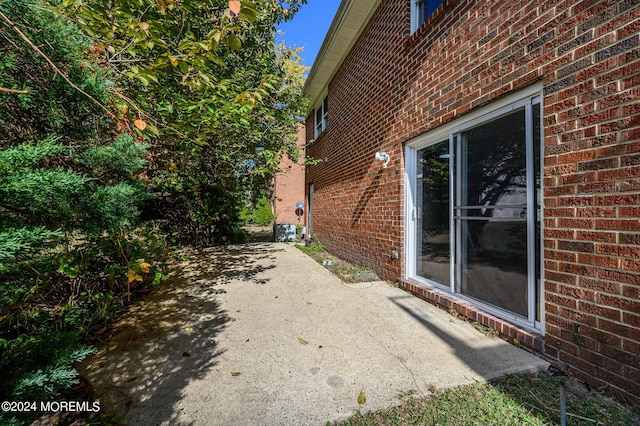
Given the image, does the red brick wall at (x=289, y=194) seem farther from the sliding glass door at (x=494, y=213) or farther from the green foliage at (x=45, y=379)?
the green foliage at (x=45, y=379)

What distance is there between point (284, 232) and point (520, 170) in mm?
9339

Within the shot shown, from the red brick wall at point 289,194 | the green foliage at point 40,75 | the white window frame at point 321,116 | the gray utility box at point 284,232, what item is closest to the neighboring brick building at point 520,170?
the green foliage at point 40,75

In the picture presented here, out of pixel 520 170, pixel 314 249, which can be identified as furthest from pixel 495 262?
pixel 314 249

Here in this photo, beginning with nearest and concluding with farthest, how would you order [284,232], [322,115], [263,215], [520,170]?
[520,170]
[322,115]
[284,232]
[263,215]

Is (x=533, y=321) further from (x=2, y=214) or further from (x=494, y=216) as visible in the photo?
(x=2, y=214)

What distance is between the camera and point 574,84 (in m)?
2.05

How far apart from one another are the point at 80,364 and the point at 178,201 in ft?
20.7

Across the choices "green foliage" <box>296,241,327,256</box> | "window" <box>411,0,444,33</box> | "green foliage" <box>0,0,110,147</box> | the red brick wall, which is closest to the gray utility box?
"green foliage" <box>296,241,327,256</box>

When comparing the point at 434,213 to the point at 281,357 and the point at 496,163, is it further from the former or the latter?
the point at 281,357

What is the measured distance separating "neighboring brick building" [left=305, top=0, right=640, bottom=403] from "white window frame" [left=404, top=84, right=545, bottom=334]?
2 cm

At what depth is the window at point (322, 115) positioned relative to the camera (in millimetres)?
8789

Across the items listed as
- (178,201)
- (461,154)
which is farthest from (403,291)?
(178,201)

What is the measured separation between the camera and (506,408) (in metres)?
1.69

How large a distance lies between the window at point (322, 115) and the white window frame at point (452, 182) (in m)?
4.99
